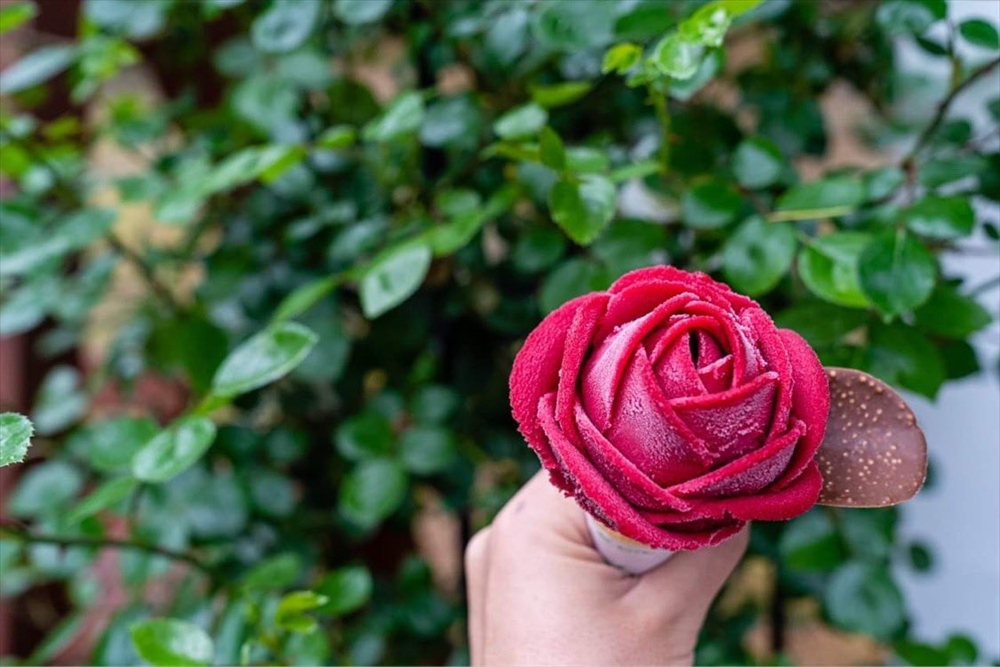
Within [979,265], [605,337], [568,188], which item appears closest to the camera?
[605,337]

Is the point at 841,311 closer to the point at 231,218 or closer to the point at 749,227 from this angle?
the point at 749,227

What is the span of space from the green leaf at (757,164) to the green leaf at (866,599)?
0.23 meters

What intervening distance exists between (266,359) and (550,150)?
0.17 m

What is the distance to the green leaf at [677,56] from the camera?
1.13ft

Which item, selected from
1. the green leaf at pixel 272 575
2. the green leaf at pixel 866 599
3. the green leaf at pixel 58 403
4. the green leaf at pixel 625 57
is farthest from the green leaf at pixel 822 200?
the green leaf at pixel 58 403

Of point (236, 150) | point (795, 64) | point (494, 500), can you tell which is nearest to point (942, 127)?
point (795, 64)

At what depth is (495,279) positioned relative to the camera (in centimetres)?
62

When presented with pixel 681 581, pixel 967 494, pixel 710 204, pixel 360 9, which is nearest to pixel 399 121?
pixel 360 9

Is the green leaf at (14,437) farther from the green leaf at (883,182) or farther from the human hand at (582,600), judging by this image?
the green leaf at (883,182)

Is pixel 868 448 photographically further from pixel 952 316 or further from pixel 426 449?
pixel 426 449

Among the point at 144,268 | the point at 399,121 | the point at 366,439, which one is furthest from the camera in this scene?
the point at 144,268

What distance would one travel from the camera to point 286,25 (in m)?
0.50

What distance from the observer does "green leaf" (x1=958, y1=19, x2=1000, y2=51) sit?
0.42 m

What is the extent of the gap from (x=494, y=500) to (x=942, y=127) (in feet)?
1.19
